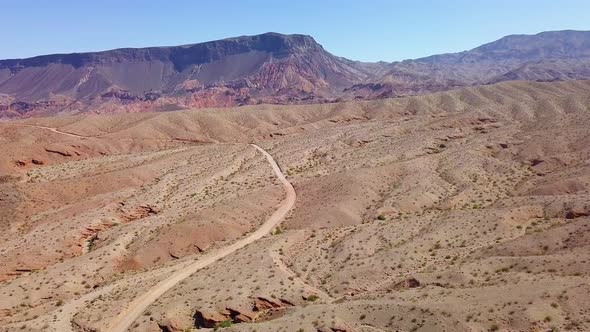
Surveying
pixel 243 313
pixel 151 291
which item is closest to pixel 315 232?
pixel 151 291

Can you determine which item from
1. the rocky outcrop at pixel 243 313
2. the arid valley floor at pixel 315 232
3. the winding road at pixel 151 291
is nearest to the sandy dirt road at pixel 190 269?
the winding road at pixel 151 291

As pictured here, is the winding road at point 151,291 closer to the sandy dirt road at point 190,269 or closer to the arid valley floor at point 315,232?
the sandy dirt road at point 190,269

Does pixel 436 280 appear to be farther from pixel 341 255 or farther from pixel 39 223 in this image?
pixel 39 223

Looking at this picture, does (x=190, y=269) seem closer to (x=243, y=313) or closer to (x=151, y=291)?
(x=151, y=291)

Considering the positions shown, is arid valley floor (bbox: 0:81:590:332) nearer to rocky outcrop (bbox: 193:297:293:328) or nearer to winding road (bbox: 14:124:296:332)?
rocky outcrop (bbox: 193:297:293:328)

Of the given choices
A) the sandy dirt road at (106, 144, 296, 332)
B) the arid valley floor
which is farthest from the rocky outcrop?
the sandy dirt road at (106, 144, 296, 332)
